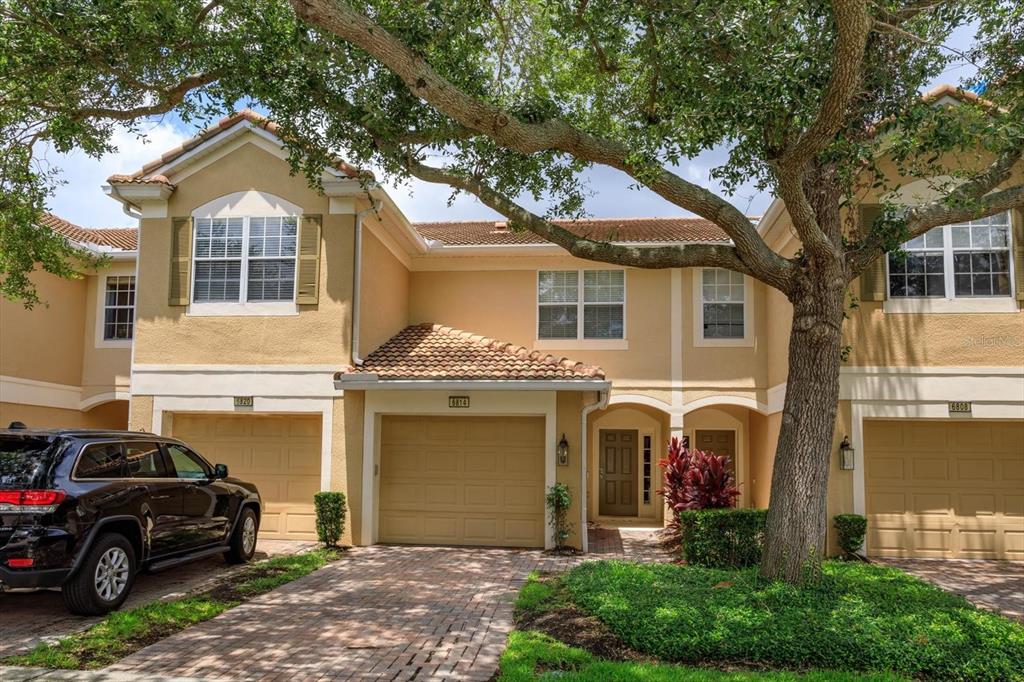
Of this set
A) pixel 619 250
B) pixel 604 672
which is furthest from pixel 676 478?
pixel 604 672

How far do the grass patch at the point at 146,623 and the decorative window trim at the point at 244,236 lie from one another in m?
4.38

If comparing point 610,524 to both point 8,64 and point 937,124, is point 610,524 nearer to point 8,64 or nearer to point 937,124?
point 937,124

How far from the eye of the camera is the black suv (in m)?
7.18

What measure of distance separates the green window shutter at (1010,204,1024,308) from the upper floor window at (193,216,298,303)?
11.4 metres

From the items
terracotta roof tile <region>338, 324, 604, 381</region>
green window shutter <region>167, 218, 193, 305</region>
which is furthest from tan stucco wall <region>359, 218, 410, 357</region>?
green window shutter <region>167, 218, 193, 305</region>

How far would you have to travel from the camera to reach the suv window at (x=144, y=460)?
8609 mm

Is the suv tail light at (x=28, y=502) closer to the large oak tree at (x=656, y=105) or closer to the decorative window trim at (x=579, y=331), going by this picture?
the large oak tree at (x=656, y=105)

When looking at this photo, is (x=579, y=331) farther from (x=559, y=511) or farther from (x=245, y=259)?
(x=245, y=259)

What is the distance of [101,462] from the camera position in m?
8.09

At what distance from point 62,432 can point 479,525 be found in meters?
6.86

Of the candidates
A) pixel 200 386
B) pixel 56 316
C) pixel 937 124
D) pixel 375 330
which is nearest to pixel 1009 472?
pixel 937 124

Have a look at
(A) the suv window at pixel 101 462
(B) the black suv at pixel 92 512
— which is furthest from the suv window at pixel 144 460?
(A) the suv window at pixel 101 462

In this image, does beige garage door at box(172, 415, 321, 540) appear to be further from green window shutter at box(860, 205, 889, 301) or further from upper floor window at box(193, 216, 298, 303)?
green window shutter at box(860, 205, 889, 301)

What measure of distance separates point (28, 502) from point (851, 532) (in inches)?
413
